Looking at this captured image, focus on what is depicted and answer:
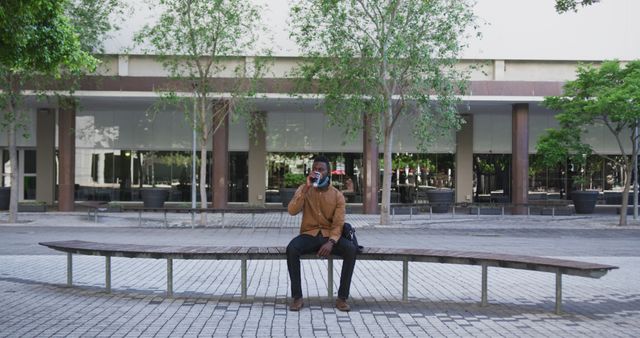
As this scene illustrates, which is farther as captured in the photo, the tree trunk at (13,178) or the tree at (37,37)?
the tree trunk at (13,178)

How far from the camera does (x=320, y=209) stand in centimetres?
789

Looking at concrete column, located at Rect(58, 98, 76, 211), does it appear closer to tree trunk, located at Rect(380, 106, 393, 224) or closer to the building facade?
the building facade

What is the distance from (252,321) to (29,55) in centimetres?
524

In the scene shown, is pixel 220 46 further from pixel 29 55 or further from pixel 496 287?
pixel 496 287

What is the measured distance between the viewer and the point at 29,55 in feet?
31.1

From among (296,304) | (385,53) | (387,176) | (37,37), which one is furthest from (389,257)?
(387,176)

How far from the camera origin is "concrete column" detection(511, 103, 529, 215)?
30.4m

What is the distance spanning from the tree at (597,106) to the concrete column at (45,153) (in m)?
24.2

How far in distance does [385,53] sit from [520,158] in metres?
11.5

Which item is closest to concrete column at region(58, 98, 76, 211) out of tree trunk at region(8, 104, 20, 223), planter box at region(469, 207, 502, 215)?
tree trunk at region(8, 104, 20, 223)

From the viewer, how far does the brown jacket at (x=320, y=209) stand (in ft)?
25.8

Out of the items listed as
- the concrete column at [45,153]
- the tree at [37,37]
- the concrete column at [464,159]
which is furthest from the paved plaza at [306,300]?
the concrete column at [45,153]

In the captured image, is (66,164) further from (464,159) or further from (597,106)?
(597,106)

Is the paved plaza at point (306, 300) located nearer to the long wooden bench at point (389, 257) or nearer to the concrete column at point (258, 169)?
the long wooden bench at point (389, 257)
